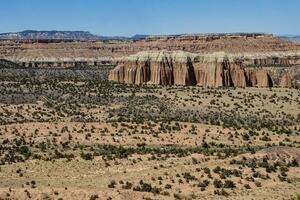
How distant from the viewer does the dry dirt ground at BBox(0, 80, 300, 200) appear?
3000cm

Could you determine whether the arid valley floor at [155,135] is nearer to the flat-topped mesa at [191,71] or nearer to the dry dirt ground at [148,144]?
the dry dirt ground at [148,144]

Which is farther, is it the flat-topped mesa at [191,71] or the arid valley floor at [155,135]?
the flat-topped mesa at [191,71]

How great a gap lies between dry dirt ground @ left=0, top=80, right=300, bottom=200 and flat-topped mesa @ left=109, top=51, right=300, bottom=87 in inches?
508

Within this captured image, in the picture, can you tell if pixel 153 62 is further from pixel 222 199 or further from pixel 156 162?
pixel 222 199

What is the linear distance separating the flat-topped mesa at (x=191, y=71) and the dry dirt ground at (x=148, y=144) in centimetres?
1291

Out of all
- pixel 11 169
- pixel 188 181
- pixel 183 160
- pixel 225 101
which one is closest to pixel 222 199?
pixel 188 181

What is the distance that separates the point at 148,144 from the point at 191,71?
56765 mm

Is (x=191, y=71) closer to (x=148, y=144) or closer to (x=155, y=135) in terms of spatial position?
(x=155, y=135)

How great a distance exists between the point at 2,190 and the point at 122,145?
16719 millimetres

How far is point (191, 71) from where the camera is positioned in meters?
102

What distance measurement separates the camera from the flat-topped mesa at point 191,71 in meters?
100

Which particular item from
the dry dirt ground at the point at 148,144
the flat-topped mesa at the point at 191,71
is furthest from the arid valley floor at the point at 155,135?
the flat-topped mesa at the point at 191,71

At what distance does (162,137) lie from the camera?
48.6 m

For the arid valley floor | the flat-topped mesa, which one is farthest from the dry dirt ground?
the flat-topped mesa
